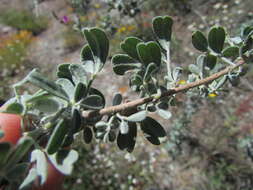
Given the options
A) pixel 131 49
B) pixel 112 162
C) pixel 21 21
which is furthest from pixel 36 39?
pixel 131 49

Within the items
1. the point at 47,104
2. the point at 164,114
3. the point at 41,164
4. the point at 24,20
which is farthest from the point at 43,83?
the point at 24,20

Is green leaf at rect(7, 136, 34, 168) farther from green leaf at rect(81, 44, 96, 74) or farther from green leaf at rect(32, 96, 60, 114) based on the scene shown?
green leaf at rect(81, 44, 96, 74)

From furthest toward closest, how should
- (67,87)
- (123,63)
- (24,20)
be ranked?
(24,20) → (123,63) → (67,87)

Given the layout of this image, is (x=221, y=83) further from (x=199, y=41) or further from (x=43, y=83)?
(x=43, y=83)

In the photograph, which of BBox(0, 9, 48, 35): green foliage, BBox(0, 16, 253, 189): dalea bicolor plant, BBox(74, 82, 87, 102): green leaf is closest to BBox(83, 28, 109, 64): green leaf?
BBox(0, 16, 253, 189): dalea bicolor plant

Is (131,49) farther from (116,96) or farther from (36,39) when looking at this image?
(36,39)

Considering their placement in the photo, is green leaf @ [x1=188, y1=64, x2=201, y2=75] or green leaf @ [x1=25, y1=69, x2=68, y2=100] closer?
green leaf @ [x1=25, y1=69, x2=68, y2=100]

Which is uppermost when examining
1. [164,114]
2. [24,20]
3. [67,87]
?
[67,87]
